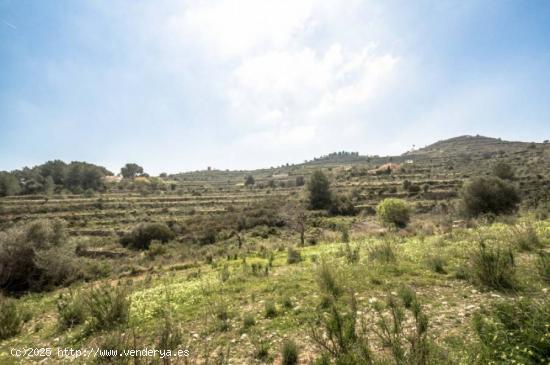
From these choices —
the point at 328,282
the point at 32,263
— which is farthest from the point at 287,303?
the point at 32,263

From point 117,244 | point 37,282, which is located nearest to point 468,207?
point 37,282

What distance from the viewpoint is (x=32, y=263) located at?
51.3ft

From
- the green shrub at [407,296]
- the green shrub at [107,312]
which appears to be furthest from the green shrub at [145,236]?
the green shrub at [407,296]

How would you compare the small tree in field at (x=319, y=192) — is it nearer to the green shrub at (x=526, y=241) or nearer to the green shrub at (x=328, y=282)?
the green shrub at (x=526, y=241)

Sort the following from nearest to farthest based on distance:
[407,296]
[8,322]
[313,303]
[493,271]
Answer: [407,296], [493,271], [313,303], [8,322]

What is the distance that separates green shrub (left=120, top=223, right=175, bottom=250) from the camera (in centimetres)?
3134

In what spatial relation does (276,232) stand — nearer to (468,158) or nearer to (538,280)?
(538,280)

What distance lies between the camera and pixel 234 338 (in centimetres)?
579

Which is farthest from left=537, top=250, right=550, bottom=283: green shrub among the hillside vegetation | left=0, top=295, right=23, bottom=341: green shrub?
left=0, top=295, right=23, bottom=341: green shrub

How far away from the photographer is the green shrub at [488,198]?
24969 millimetres

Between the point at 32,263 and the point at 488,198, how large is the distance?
34935 millimetres

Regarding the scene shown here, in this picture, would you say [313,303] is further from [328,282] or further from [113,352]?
[113,352]

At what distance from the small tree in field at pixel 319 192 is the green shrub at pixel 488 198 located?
2589cm

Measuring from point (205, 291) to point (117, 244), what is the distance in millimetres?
27475
